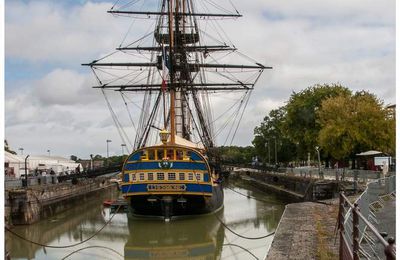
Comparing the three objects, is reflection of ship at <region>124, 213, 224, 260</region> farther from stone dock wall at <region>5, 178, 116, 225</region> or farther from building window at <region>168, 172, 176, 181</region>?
stone dock wall at <region>5, 178, 116, 225</region>

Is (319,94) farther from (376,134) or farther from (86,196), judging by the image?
(86,196)

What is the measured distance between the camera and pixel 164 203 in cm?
2595

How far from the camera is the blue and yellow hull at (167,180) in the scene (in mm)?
25859

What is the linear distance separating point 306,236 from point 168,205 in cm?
1490

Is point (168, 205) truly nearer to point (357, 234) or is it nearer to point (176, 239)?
point (176, 239)

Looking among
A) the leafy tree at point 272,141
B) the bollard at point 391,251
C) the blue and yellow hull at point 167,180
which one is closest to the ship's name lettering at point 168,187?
the blue and yellow hull at point 167,180

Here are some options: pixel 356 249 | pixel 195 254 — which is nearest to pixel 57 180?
pixel 195 254

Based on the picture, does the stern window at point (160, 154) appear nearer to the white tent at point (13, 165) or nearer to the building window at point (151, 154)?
the building window at point (151, 154)

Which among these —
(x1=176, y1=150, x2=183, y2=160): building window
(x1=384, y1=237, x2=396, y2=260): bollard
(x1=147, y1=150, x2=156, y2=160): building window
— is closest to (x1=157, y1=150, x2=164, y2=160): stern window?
(x1=147, y1=150, x2=156, y2=160): building window

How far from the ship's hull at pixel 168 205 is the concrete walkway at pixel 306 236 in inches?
398

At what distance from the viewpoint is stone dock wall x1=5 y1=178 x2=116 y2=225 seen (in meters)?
24.6

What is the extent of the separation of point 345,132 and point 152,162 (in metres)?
21.3

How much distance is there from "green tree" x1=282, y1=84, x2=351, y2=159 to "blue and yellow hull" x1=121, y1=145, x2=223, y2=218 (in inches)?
1132

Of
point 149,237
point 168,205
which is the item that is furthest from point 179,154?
point 149,237
